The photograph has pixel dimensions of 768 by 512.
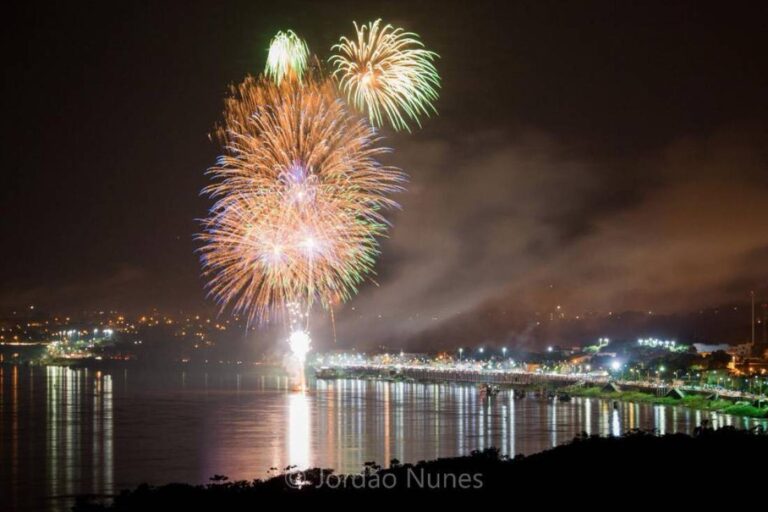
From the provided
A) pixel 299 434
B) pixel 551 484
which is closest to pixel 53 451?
pixel 299 434

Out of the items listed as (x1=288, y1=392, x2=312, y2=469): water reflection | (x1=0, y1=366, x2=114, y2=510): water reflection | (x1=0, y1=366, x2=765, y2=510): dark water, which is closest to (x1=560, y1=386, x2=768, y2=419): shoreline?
(x1=0, y1=366, x2=765, y2=510): dark water

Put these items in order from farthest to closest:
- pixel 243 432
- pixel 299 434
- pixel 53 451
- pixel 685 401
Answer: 1. pixel 685 401
2. pixel 243 432
3. pixel 299 434
4. pixel 53 451

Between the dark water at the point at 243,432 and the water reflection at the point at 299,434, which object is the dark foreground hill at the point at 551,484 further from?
the water reflection at the point at 299,434

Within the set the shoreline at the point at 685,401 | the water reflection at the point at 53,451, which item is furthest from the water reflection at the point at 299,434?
the shoreline at the point at 685,401

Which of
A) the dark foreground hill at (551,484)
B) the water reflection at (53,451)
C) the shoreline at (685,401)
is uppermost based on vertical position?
the dark foreground hill at (551,484)

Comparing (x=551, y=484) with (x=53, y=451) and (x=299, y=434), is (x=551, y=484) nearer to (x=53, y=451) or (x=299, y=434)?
(x=53, y=451)

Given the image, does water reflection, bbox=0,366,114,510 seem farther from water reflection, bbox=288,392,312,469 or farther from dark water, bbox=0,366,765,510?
water reflection, bbox=288,392,312,469
